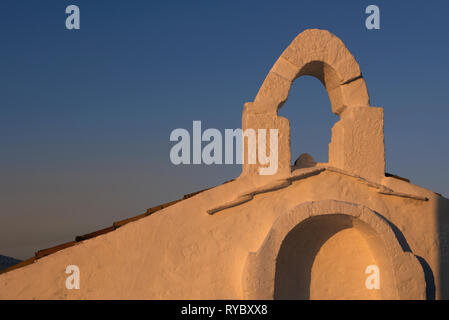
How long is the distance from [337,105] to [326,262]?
2.64 m

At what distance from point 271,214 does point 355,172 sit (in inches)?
64.2

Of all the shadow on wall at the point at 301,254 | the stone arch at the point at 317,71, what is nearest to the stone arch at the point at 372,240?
the shadow on wall at the point at 301,254

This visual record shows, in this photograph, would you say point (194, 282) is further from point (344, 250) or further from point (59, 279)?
point (344, 250)

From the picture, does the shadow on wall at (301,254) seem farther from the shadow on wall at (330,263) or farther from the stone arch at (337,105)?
the stone arch at (337,105)

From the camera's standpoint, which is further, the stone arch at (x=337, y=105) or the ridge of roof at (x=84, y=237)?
the stone arch at (x=337, y=105)

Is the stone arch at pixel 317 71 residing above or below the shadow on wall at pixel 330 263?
above

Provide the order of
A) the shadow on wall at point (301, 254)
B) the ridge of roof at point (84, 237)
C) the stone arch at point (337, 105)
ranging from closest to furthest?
the ridge of roof at point (84, 237) → the shadow on wall at point (301, 254) → the stone arch at point (337, 105)

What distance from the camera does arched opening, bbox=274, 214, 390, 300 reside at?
286 inches

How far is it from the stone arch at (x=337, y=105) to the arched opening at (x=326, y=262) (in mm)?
1022

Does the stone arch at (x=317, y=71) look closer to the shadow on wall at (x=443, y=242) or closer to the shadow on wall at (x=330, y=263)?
the shadow on wall at (x=330, y=263)

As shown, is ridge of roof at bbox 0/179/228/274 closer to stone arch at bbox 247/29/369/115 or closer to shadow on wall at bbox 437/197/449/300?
stone arch at bbox 247/29/369/115

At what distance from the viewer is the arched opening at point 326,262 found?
23.8ft

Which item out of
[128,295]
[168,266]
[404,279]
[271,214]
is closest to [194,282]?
[168,266]

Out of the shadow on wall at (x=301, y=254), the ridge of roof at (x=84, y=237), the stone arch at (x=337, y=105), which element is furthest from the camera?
the stone arch at (x=337, y=105)
